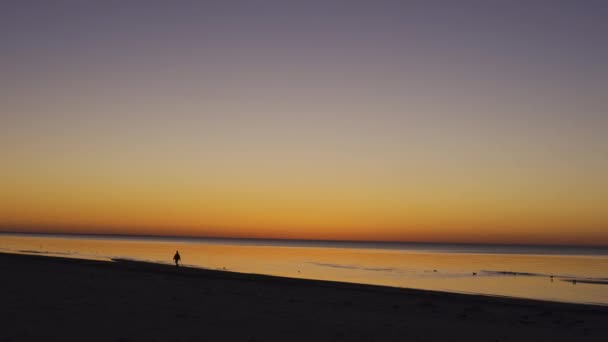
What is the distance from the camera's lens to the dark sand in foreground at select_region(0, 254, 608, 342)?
40.0 ft

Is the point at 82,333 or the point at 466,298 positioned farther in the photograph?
the point at 466,298

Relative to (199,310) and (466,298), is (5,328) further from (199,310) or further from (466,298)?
(466,298)

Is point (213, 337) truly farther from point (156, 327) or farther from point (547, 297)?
point (547, 297)

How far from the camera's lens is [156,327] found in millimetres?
12578

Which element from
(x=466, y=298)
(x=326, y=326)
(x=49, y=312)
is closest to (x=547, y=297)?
(x=466, y=298)

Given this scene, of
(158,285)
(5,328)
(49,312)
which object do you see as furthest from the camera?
(158,285)

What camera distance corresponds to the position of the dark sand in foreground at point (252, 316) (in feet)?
40.0

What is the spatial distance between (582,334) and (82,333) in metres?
13.1

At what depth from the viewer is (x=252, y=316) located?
1516 centimetres

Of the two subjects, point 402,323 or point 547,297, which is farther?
point 547,297

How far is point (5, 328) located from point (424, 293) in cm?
1997

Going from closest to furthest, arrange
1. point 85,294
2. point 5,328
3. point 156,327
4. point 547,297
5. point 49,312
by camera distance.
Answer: point 5,328
point 156,327
point 49,312
point 85,294
point 547,297

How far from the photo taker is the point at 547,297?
29219 mm

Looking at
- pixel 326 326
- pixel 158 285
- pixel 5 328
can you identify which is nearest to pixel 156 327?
pixel 5 328
